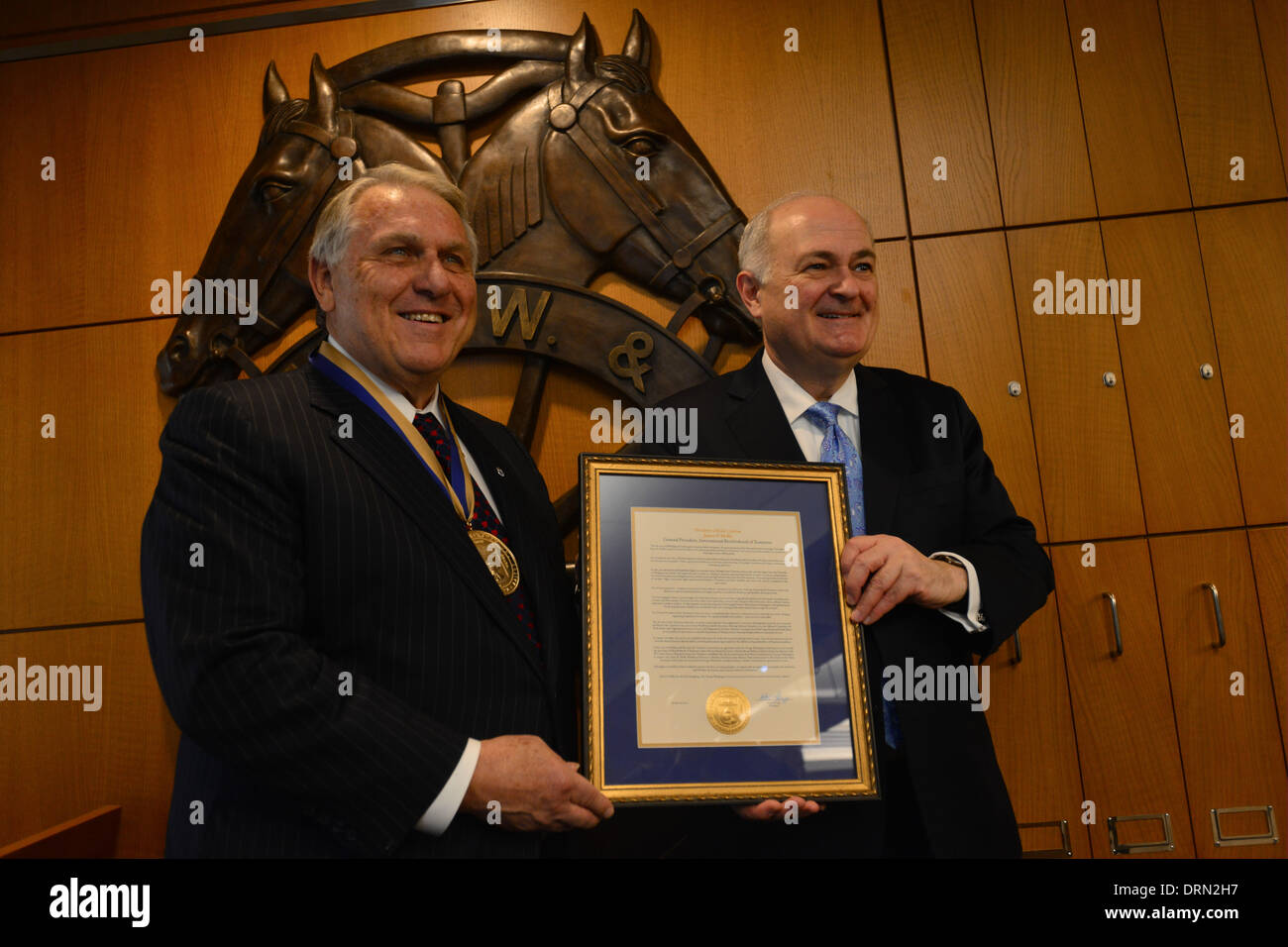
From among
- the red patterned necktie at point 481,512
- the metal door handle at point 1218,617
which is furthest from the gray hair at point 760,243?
the metal door handle at point 1218,617

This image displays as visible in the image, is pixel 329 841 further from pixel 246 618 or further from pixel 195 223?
pixel 195 223

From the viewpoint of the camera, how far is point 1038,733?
256 cm

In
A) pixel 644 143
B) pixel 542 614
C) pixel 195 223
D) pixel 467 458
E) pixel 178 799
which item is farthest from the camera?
pixel 195 223

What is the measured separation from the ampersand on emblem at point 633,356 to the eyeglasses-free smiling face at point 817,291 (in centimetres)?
61

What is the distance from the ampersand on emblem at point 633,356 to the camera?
2.69 m

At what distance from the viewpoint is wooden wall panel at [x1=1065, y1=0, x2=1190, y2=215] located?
2.80 metres

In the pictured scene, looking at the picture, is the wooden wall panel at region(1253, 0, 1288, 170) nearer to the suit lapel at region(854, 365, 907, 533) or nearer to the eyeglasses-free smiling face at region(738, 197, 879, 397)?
the eyeglasses-free smiling face at region(738, 197, 879, 397)

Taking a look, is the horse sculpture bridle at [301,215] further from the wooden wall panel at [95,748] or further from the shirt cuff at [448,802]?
the shirt cuff at [448,802]

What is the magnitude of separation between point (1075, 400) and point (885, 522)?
117 cm

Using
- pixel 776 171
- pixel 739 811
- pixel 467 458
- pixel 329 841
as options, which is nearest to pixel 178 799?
pixel 329 841

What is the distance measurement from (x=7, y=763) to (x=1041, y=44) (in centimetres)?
387

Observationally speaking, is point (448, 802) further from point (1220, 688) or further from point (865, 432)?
point (1220, 688)

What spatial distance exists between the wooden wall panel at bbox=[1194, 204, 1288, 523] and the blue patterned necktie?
1.44 m

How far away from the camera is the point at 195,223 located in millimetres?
3014
